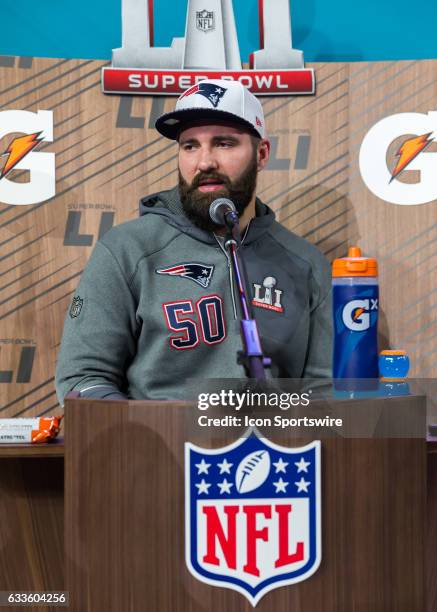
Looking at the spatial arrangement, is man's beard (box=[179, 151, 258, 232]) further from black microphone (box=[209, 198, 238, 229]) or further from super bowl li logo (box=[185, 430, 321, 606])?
super bowl li logo (box=[185, 430, 321, 606])

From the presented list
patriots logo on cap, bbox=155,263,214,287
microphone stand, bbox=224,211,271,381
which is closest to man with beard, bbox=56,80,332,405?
patriots logo on cap, bbox=155,263,214,287

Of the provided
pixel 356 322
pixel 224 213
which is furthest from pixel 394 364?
pixel 224 213

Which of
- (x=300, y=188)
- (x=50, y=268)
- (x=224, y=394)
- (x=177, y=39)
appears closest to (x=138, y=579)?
(x=224, y=394)

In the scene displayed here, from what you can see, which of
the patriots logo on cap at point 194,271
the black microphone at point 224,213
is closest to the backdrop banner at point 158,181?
the patriots logo on cap at point 194,271

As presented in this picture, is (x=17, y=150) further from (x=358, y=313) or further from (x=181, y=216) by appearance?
(x=358, y=313)

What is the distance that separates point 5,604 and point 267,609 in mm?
645

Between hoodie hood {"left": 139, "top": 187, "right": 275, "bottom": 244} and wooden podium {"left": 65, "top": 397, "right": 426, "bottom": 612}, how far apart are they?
905mm

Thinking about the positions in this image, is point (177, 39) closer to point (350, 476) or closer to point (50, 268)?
point (50, 268)

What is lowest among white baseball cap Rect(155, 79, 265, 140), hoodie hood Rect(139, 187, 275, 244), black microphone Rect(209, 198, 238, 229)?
black microphone Rect(209, 198, 238, 229)

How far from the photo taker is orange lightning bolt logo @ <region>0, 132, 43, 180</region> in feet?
7.07

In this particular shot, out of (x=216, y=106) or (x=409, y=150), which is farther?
(x=409, y=150)

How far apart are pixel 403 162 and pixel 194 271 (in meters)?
0.84

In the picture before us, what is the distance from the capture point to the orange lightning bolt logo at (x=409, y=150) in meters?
2.23

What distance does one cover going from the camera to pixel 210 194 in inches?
71.6
